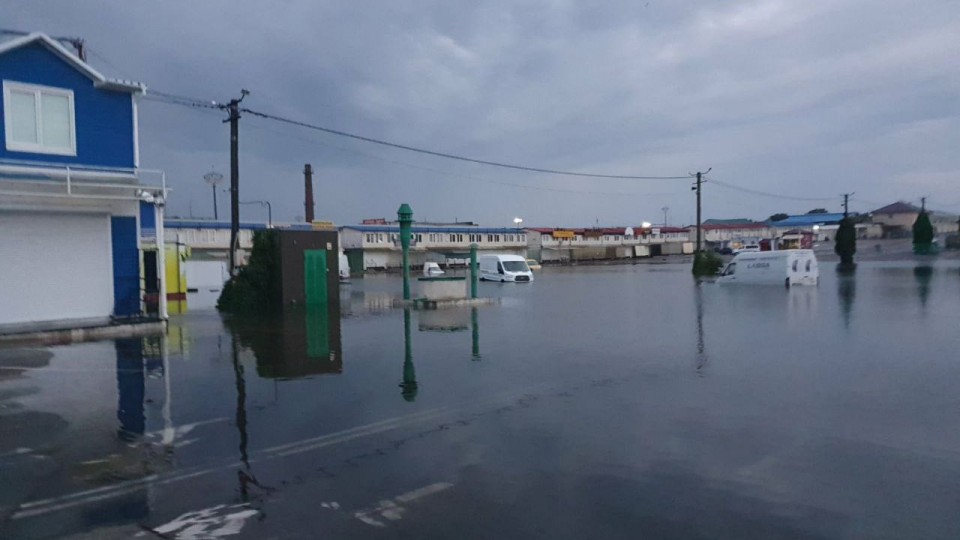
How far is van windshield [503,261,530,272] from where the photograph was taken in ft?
133

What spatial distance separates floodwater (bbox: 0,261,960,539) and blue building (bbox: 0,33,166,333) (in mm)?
2819

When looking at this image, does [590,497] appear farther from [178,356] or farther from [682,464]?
[178,356]

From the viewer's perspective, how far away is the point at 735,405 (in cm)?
861

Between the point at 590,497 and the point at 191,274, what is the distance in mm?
31214

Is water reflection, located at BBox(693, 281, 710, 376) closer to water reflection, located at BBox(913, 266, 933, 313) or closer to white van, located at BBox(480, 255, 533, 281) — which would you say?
water reflection, located at BBox(913, 266, 933, 313)

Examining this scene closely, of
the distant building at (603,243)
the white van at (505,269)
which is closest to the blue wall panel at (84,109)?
the white van at (505,269)

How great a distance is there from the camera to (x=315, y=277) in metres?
22.8

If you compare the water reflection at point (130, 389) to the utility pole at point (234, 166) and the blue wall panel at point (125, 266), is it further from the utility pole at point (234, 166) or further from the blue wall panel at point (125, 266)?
the utility pole at point (234, 166)

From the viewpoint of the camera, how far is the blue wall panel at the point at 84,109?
15.4 metres

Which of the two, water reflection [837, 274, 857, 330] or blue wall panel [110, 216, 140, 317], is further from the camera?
water reflection [837, 274, 857, 330]

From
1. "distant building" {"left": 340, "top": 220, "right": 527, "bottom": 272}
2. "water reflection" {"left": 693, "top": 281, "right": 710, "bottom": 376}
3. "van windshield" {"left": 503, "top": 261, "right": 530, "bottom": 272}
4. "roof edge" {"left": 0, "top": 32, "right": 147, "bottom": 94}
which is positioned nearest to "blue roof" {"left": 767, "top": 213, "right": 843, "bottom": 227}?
"distant building" {"left": 340, "top": 220, "right": 527, "bottom": 272}

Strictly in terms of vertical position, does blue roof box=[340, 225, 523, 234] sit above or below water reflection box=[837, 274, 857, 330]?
above

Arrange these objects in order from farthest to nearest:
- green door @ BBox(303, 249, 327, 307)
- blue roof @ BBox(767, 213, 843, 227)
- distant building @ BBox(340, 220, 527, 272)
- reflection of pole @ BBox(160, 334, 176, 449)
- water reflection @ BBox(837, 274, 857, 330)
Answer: blue roof @ BBox(767, 213, 843, 227), distant building @ BBox(340, 220, 527, 272), green door @ BBox(303, 249, 327, 307), water reflection @ BBox(837, 274, 857, 330), reflection of pole @ BBox(160, 334, 176, 449)

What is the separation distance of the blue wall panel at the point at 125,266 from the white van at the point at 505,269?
2522 cm
